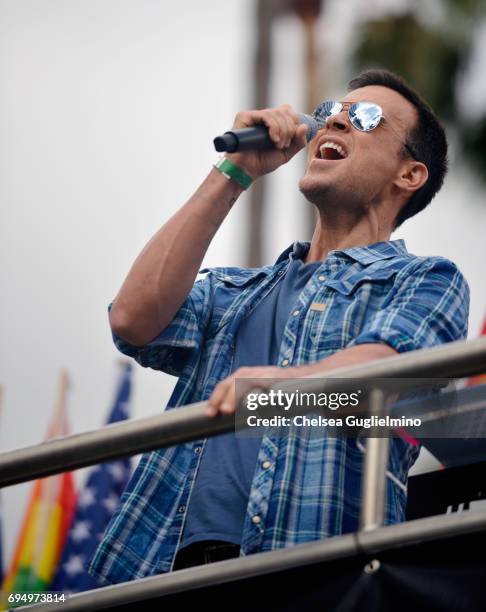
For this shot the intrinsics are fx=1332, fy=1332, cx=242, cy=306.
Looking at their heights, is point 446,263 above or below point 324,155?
below

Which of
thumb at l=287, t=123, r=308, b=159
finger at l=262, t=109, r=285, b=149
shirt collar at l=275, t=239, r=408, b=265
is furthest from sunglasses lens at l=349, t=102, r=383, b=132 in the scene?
finger at l=262, t=109, r=285, b=149

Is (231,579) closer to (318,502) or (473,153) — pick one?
(318,502)

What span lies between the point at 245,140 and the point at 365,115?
949mm

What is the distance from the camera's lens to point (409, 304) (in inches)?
143

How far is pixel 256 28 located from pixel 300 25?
66 cm

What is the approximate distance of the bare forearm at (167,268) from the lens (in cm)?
394

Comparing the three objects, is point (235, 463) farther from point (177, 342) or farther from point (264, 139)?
point (264, 139)

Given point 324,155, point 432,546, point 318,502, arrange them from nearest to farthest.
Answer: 1. point 432,546
2. point 318,502
3. point 324,155

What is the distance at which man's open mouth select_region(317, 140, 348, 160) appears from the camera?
4.53m

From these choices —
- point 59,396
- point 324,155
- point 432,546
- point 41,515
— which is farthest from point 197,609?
point 59,396

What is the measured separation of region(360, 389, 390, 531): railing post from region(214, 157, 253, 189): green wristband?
112 cm

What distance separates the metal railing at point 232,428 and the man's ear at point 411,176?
1.66 m

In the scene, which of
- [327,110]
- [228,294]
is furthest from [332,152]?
[228,294]

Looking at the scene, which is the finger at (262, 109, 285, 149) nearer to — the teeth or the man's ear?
the teeth
